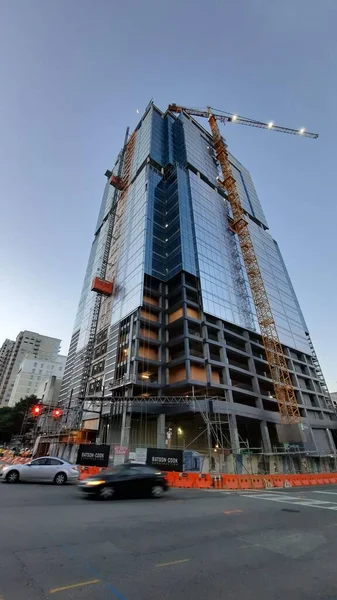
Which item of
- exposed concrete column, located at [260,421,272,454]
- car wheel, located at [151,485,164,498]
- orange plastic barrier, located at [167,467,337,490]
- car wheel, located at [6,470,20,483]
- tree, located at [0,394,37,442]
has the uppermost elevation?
tree, located at [0,394,37,442]

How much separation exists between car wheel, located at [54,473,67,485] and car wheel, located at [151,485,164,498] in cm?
673

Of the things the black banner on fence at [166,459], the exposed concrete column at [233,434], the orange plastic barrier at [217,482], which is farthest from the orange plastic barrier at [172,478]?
the exposed concrete column at [233,434]

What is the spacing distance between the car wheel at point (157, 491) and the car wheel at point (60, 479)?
265 inches

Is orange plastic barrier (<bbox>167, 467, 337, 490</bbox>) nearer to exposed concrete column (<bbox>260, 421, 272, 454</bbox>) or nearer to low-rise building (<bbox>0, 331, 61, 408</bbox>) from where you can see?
exposed concrete column (<bbox>260, 421, 272, 454</bbox>)

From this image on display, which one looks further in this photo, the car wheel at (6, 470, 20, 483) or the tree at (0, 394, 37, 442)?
the tree at (0, 394, 37, 442)

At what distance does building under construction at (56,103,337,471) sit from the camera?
3708 cm

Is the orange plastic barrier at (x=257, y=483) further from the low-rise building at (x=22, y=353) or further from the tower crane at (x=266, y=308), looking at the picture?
the low-rise building at (x=22, y=353)

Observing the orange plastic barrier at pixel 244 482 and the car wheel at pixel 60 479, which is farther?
the orange plastic barrier at pixel 244 482

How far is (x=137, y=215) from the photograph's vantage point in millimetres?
54406

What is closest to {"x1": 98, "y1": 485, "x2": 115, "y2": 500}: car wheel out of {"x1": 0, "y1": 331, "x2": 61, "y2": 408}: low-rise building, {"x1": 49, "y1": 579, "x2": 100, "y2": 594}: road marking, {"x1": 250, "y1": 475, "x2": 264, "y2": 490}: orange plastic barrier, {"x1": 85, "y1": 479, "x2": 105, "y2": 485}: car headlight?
{"x1": 85, "y1": 479, "x2": 105, "y2": 485}: car headlight

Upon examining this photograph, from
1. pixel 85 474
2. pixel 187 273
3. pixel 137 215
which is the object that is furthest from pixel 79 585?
pixel 137 215

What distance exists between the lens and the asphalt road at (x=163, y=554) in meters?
3.88

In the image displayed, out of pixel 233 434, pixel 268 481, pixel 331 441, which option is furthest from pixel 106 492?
pixel 331 441

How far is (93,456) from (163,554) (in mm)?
18916
